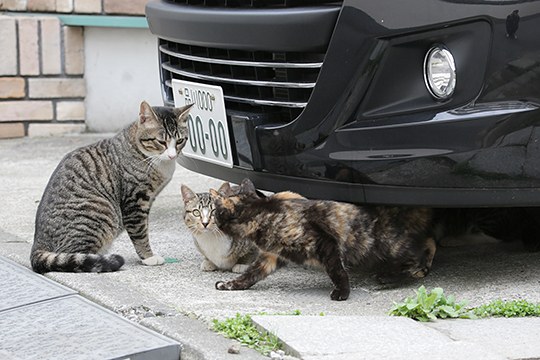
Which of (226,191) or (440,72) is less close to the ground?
(440,72)

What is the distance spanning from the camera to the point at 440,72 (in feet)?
12.6

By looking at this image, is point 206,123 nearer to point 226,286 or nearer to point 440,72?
point 226,286

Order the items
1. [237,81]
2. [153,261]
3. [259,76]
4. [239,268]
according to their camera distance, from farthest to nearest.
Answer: [153,261] → [239,268] → [237,81] → [259,76]

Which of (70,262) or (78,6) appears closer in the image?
(70,262)

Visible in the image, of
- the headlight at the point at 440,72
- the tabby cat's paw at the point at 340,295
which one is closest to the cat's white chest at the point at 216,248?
the tabby cat's paw at the point at 340,295

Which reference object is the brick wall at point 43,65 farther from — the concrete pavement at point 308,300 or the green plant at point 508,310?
the green plant at point 508,310

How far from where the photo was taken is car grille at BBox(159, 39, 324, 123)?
418 cm

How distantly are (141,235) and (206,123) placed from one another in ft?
1.95

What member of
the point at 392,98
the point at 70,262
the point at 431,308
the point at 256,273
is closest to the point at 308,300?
the point at 256,273

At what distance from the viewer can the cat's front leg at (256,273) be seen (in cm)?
423

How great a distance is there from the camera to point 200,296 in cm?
416

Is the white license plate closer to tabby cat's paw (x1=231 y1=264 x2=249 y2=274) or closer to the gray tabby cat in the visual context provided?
the gray tabby cat

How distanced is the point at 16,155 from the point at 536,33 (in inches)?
187

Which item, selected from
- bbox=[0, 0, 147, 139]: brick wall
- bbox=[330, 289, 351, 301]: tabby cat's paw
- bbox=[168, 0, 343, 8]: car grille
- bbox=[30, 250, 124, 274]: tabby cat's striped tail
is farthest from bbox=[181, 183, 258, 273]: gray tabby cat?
bbox=[0, 0, 147, 139]: brick wall
